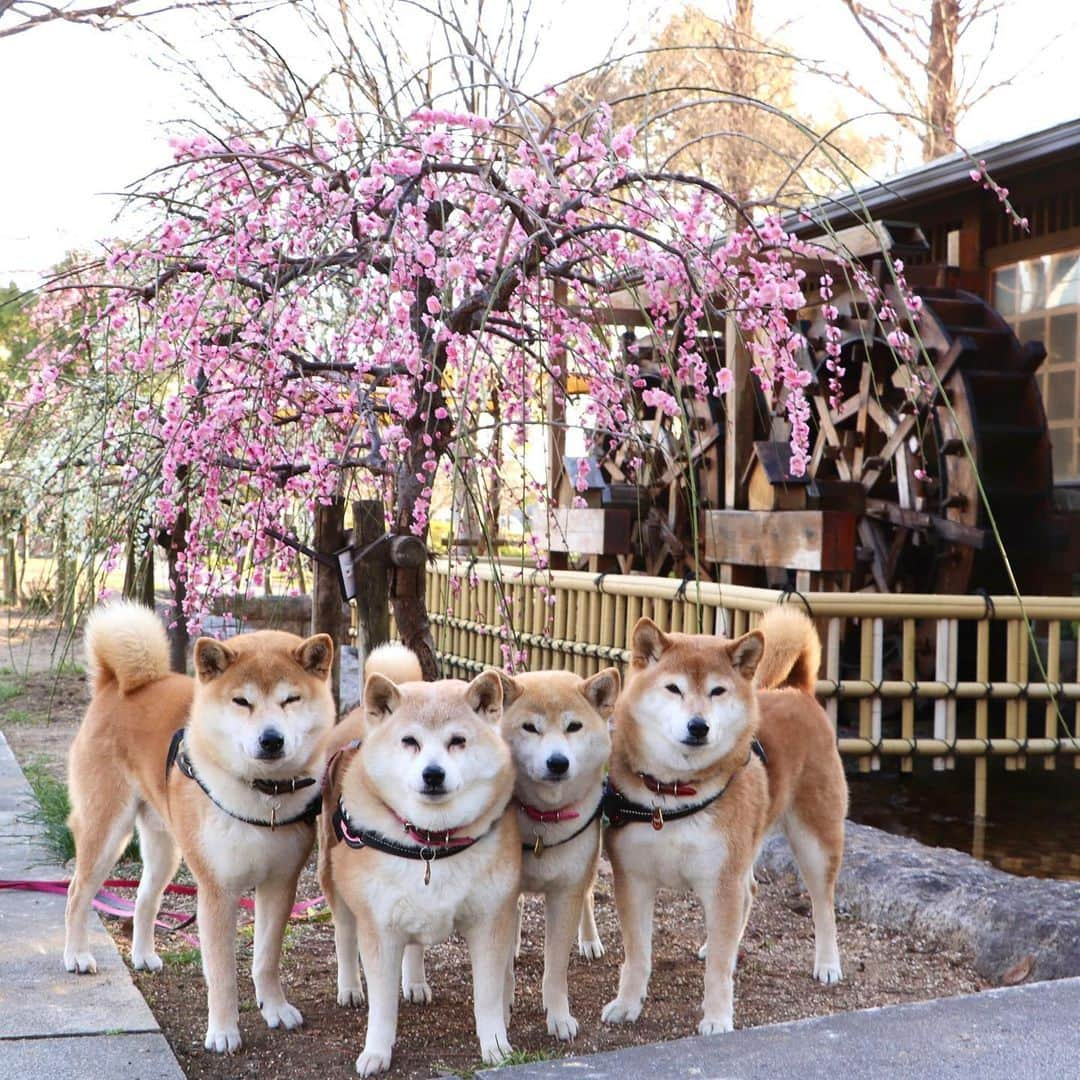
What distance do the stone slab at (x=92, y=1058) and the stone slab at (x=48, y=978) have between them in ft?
0.19

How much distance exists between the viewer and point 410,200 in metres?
4.24

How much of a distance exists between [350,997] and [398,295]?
2.22 m

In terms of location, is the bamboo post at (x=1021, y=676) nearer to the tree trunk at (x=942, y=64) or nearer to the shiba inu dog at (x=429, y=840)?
the shiba inu dog at (x=429, y=840)

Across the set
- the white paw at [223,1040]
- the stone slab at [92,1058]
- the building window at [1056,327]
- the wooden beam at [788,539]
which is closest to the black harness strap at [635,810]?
the white paw at [223,1040]

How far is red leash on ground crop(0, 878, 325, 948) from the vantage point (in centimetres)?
445

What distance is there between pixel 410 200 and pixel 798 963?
109 inches

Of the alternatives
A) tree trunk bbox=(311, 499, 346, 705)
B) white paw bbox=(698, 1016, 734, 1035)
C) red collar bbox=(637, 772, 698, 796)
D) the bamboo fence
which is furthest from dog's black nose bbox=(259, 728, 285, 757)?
the bamboo fence

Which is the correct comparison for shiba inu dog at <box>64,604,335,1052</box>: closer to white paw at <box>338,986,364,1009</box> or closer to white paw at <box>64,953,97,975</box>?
white paw at <box>64,953,97,975</box>

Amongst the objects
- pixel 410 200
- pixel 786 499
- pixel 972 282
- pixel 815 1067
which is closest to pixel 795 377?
pixel 410 200

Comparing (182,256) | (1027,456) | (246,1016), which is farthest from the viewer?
(1027,456)

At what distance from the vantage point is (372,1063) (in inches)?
124

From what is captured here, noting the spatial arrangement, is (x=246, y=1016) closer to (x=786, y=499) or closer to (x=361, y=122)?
(x=361, y=122)

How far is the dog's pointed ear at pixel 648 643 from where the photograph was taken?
3.56m

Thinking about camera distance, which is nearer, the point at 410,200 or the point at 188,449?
the point at 410,200
